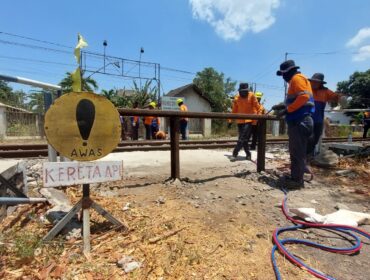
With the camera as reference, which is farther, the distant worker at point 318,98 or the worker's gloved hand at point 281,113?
the distant worker at point 318,98

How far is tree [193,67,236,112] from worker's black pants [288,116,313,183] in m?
29.4

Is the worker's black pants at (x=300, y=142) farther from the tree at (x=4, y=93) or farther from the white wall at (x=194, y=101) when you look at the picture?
the tree at (x=4, y=93)

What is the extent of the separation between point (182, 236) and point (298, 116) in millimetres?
2771

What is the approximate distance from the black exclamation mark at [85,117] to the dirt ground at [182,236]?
89 centimetres

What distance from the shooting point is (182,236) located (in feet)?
8.29

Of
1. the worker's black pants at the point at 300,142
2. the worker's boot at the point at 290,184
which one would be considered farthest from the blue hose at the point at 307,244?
the worker's black pants at the point at 300,142

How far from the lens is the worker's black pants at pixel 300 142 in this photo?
14.2 ft

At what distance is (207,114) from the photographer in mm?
4438

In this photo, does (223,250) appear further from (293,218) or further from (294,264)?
(293,218)

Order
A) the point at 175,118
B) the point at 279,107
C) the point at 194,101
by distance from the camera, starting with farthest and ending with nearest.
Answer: the point at 194,101 → the point at 279,107 → the point at 175,118

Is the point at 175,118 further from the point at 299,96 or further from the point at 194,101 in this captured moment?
the point at 194,101

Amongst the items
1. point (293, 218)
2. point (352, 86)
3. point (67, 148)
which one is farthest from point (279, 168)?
point (352, 86)

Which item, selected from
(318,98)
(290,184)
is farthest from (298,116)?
(318,98)

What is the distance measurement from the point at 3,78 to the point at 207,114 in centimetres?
265
